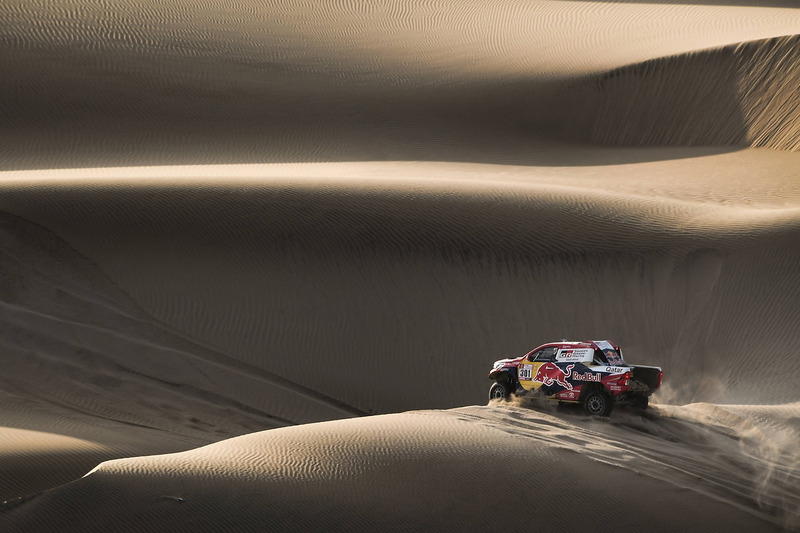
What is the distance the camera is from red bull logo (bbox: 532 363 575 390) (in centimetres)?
1088

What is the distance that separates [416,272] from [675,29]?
18.7 m

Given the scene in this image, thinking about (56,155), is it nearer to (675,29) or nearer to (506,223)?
(506,223)

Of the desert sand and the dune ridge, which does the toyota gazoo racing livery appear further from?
the dune ridge

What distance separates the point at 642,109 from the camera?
1062 inches

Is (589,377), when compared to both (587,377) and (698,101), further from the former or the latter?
(698,101)

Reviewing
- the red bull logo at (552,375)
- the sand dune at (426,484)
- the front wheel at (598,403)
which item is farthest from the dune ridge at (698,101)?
the sand dune at (426,484)

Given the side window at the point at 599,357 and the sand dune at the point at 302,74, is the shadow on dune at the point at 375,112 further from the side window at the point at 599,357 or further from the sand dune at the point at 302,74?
the side window at the point at 599,357

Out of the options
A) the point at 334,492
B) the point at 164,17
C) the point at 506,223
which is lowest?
the point at 334,492

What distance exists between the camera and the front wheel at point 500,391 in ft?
38.4

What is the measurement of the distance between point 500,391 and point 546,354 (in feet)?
2.94

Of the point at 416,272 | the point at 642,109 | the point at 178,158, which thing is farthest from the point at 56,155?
the point at 642,109

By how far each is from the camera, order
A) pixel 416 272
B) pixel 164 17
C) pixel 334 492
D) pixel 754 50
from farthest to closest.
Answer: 1. pixel 164 17
2. pixel 754 50
3. pixel 416 272
4. pixel 334 492

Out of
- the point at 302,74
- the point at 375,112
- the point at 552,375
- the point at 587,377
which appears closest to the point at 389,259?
the point at 552,375

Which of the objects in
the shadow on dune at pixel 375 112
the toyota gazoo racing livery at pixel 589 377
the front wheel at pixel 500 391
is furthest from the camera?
the shadow on dune at pixel 375 112
